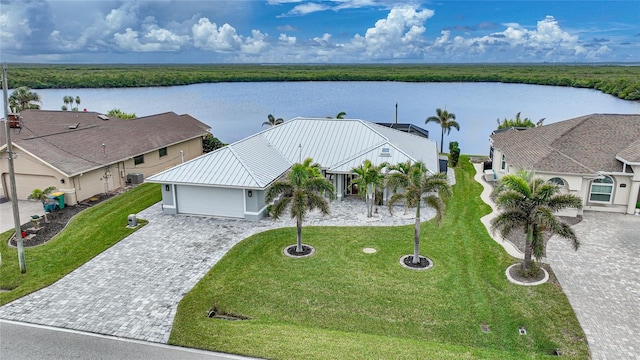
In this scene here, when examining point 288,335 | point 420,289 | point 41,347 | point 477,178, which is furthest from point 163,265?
point 477,178

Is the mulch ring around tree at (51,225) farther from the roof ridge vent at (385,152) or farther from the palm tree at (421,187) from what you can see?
the roof ridge vent at (385,152)

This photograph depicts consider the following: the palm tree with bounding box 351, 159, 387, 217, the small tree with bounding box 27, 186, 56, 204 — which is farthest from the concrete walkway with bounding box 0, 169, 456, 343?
the small tree with bounding box 27, 186, 56, 204

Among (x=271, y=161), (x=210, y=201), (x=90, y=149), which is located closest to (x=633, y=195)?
(x=271, y=161)

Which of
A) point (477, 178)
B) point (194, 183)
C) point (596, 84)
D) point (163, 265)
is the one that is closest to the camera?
point (163, 265)

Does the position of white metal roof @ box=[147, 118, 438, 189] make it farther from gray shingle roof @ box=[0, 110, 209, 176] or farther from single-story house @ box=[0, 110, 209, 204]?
gray shingle roof @ box=[0, 110, 209, 176]

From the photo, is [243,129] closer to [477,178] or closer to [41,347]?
[477,178]

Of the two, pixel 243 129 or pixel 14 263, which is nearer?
pixel 14 263

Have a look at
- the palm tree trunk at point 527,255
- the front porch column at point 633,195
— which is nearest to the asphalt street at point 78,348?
the palm tree trunk at point 527,255
